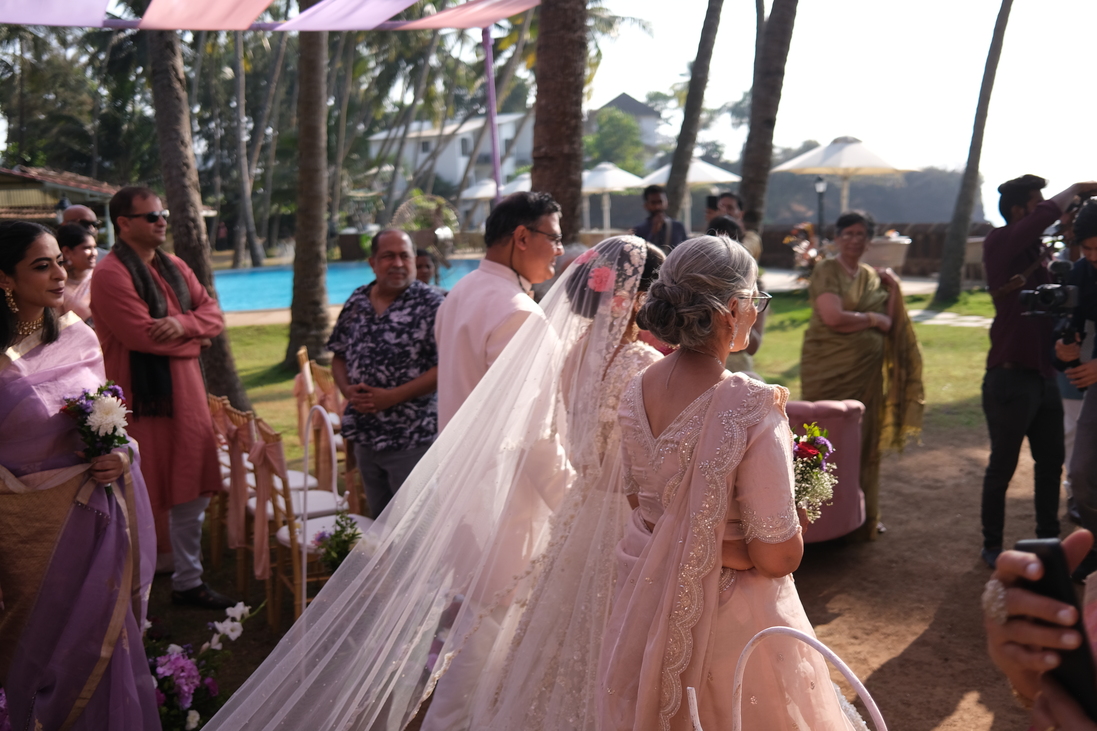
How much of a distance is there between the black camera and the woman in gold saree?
1.15 meters

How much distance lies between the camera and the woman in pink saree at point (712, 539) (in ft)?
6.38

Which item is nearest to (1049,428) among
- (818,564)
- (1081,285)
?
(1081,285)

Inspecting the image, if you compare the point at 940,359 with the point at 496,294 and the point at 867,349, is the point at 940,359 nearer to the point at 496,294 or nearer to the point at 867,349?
the point at 867,349

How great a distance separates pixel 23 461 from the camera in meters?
2.83

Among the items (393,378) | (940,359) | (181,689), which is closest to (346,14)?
(393,378)

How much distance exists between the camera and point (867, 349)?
4906 millimetres

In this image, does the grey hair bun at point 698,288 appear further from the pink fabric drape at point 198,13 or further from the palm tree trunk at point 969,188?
the palm tree trunk at point 969,188

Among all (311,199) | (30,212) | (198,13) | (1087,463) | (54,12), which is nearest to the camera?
(1087,463)

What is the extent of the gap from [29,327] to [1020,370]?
4391 millimetres

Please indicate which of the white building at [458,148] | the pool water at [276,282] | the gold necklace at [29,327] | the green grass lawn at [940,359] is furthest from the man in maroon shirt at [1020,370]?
the white building at [458,148]

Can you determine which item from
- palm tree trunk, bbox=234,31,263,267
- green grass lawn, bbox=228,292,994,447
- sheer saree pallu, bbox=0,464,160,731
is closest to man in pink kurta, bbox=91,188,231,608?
sheer saree pallu, bbox=0,464,160,731

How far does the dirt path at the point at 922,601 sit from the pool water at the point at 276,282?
17271 mm

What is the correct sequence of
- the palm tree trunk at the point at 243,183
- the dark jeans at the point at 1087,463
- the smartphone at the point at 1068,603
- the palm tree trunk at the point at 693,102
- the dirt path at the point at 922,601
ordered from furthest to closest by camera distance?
the palm tree trunk at the point at 243,183, the palm tree trunk at the point at 693,102, the dark jeans at the point at 1087,463, the dirt path at the point at 922,601, the smartphone at the point at 1068,603

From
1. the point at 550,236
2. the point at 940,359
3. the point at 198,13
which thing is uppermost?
the point at 198,13
